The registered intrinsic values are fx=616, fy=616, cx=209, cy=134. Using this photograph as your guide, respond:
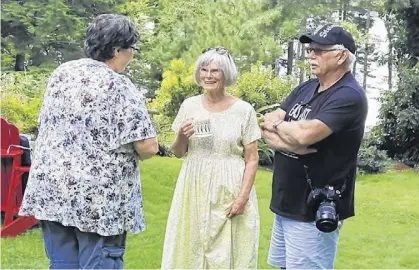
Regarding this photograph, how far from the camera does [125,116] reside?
210cm

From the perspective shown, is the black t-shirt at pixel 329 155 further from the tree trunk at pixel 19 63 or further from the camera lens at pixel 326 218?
the tree trunk at pixel 19 63

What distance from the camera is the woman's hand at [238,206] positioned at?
280cm

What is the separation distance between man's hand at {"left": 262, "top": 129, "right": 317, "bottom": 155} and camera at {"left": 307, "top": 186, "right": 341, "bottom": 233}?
0.15 metres

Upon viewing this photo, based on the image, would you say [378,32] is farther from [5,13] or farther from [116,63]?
[116,63]

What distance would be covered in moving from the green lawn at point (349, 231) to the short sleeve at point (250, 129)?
1.44 metres

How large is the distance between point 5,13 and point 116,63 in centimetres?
765

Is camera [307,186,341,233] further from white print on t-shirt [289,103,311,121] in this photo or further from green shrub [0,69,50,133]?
green shrub [0,69,50,133]

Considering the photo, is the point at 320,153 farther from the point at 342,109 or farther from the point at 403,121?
the point at 403,121

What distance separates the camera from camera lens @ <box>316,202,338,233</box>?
7.11 ft

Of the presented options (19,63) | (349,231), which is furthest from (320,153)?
(19,63)

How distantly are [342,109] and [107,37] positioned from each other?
2.85 ft

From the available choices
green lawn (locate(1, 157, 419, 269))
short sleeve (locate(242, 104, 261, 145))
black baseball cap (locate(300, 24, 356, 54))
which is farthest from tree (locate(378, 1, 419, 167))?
black baseball cap (locate(300, 24, 356, 54))

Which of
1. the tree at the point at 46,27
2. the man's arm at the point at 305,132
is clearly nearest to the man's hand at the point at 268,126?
the man's arm at the point at 305,132

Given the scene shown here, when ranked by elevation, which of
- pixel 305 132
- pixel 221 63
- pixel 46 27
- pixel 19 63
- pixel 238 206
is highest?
pixel 46 27
